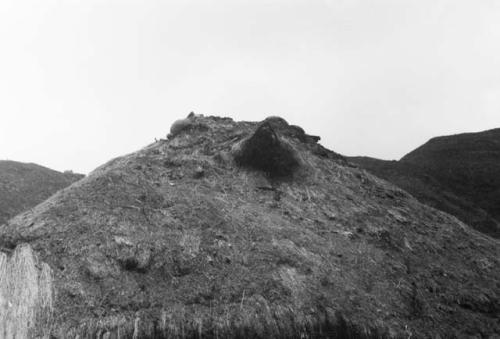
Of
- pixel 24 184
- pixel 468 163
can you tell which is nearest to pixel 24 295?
pixel 24 184

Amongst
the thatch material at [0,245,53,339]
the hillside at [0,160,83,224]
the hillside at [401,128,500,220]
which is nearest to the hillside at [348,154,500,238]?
the hillside at [401,128,500,220]

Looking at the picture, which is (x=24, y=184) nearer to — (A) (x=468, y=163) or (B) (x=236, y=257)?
(B) (x=236, y=257)

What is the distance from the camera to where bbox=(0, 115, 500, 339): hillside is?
8.33 m

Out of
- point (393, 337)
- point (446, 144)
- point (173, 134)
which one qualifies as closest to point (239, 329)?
point (393, 337)

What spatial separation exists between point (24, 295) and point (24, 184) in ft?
78.2

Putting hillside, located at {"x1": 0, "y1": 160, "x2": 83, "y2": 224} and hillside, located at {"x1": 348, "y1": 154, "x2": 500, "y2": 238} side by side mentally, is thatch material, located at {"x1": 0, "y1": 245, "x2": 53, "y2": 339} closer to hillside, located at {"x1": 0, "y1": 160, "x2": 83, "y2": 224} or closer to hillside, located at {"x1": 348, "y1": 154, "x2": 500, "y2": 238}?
hillside, located at {"x1": 0, "y1": 160, "x2": 83, "y2": 224}

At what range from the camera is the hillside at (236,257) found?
8.33 m

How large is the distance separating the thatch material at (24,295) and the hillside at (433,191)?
26976mm

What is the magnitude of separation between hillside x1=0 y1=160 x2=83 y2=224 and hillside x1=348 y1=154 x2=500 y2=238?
2623 cm

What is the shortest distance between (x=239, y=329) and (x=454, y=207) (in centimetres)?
2647

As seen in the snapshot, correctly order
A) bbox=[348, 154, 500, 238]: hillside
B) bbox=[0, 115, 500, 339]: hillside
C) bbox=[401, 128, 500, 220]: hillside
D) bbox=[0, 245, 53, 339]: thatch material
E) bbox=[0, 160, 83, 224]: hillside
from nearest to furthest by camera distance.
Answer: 1. bbox=[0, 245, 53, 339]: thatch material
2. bbox=[0, 115, 500, 339]: hillside
3. bbox=[0, 160, 83, 224]: hillside
4. bbox=[348, 154, 500, 238]: hillside
5. bbox=[401, 128, 500, 220]: hillside

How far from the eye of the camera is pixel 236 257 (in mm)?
10750

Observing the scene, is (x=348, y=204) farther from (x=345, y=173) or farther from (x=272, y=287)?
(x=272, y=287)

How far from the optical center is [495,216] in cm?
3117
